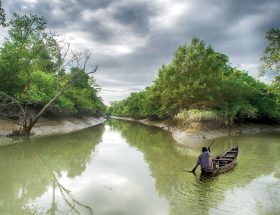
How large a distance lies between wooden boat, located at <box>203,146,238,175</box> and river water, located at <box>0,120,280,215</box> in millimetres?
443

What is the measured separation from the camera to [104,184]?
17.0 metres

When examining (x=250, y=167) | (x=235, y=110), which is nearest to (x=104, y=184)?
(x=250, y=167)

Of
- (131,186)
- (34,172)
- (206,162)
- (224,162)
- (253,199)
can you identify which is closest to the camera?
(253,199)

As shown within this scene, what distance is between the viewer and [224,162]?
21.5 meters

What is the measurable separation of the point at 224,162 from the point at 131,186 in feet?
26.4

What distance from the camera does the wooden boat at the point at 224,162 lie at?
62.0 feet

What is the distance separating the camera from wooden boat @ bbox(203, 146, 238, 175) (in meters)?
18.9

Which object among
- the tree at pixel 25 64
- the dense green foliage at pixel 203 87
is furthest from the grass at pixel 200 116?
the tree at pixel 25 64

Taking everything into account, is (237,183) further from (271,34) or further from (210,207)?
(271,34)

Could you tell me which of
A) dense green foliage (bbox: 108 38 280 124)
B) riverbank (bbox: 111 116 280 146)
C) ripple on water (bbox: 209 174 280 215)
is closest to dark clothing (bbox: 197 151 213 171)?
ripple on water (bbox: 209 174 280 215)

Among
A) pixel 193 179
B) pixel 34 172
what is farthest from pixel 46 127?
pixel 193 179

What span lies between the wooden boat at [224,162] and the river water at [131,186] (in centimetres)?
44

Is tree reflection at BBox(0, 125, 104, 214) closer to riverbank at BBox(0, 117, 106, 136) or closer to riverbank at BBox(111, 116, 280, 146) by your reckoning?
riverbank at BBox(0, 117, 106, 136)

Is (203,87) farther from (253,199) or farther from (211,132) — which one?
(253,199)
